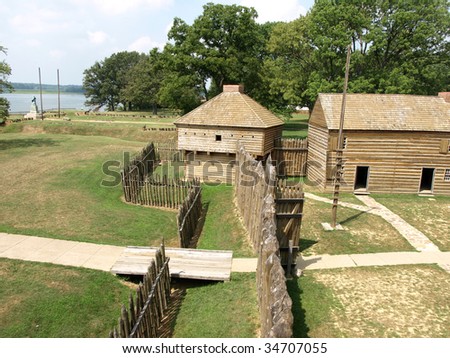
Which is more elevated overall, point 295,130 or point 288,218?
point 295,130

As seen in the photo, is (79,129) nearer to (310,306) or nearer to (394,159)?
(394,159)

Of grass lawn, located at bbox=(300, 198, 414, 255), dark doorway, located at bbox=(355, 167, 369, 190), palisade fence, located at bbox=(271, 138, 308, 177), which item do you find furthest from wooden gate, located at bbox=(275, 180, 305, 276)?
palisade fence, located at bbox=(271, 138, 308, 177)

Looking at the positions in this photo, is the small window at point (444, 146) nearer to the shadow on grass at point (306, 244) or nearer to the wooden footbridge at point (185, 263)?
the shadow on grass at point (306, 244)

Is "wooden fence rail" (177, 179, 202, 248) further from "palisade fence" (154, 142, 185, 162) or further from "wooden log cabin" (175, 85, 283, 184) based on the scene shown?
"palisade fence" (154, 142, 185, 162)

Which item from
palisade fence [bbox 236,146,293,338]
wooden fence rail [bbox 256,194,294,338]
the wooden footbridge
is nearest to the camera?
wooden fence rail [bbox 256,194,294,338]

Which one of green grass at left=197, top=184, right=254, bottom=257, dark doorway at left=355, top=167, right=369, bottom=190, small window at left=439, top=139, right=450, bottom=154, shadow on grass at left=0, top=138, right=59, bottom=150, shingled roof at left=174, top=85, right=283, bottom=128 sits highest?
shingled roof at left=174, top=85, right=283, bottom=128

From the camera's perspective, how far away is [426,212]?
57.0 feet

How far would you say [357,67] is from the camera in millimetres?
30625

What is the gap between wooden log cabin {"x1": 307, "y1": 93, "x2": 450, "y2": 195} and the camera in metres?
20.7

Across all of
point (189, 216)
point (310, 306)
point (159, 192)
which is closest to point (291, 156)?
point (159, 192)

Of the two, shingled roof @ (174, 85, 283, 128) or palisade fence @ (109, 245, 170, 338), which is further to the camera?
shingled roof @ (174, 85, 283, 128)

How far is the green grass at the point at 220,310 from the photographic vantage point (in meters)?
7.99

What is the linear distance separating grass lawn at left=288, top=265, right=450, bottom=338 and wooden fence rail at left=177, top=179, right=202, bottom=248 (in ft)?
16.7

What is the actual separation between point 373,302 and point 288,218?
329 centimetres
